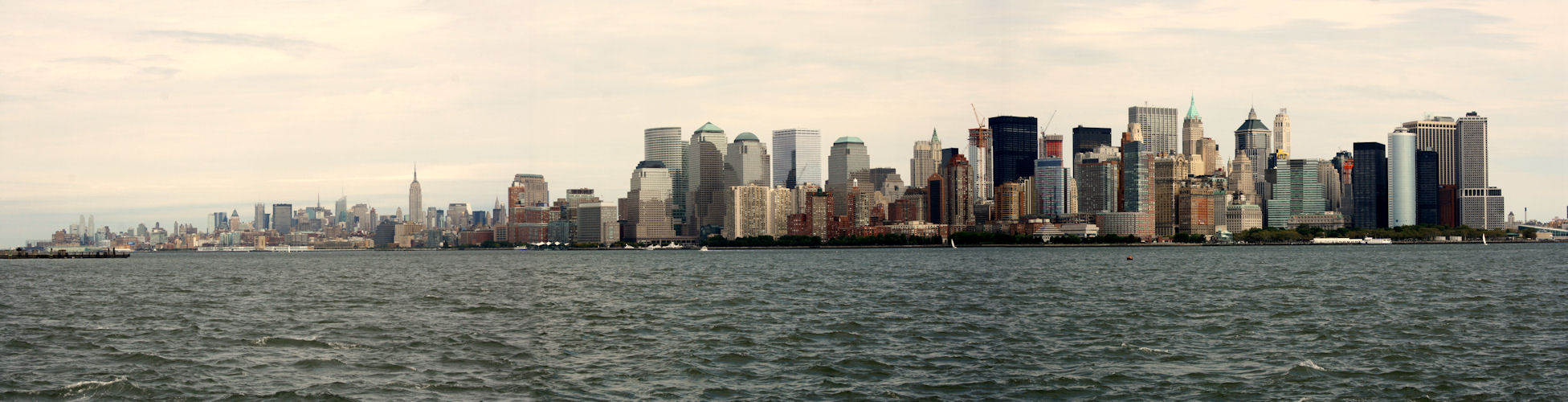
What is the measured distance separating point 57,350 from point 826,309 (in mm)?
33101

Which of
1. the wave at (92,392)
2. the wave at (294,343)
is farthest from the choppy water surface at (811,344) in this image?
the wave at (294,343)

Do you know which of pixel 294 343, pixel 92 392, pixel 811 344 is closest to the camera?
pixel 92 392

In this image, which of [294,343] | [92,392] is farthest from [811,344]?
[92,392]

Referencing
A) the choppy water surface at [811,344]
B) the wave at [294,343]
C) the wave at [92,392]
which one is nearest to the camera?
the wave at [92,392]

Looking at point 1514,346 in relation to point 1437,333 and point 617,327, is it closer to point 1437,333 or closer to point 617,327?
point 1437,333

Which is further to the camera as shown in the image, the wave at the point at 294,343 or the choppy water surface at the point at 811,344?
the wave at the point at 294,343

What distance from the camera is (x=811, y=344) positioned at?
4338 cm

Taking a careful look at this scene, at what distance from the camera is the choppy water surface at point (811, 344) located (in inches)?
1298

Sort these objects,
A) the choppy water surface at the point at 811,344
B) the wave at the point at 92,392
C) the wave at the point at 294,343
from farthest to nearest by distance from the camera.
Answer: the wave at the point at 294,343, the choppy water surface at the point at 811,344, the wave at the point at 92,392

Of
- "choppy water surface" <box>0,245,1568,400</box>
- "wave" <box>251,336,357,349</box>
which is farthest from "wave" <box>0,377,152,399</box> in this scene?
"wave" <box>251,336,357,349</box>

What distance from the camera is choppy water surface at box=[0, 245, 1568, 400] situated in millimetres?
32969

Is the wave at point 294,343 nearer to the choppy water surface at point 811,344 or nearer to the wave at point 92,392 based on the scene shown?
the choppy water surface at point 811,344

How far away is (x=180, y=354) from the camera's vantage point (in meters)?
41.3

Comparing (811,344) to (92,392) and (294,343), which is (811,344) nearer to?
(294,343)
